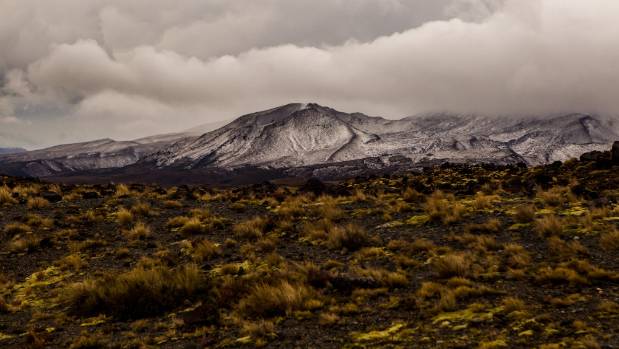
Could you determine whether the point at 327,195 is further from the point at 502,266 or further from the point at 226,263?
the point at 502,266

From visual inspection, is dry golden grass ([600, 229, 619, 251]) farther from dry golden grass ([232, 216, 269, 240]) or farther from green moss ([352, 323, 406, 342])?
dry golden grass ([232, 216, 269, 240])

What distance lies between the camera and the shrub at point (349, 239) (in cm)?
1452

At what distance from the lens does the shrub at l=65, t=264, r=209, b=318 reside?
1100cm

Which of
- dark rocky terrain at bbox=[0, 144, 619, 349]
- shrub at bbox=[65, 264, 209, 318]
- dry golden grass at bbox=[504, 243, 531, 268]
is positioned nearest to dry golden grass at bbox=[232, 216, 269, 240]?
dark rocky terrain at bbox=[0, 144, 619, 349]

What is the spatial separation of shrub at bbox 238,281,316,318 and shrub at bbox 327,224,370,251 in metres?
4.20

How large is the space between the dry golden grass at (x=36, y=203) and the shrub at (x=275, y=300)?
16332 mm

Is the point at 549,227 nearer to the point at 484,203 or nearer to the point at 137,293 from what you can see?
the point at 484,203

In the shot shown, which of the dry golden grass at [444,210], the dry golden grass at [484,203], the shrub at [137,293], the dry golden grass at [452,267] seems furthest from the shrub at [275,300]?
the dry golden grass at [484,203]

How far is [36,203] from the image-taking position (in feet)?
72.4

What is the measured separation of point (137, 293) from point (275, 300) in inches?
150

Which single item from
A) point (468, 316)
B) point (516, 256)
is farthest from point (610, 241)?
point (468, 316)

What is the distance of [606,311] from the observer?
784cm

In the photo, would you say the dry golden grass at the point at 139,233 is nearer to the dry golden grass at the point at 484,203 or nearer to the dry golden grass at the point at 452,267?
the dry golden grass at the point at 452,267

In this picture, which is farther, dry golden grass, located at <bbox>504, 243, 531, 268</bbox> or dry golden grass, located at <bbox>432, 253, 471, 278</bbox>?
dry golden grass, located at <bbox>504, 243, 531, 268</bbox>
